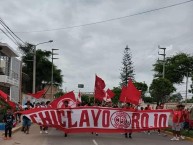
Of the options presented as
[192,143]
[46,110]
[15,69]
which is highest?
[15,69]

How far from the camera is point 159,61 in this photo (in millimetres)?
74250

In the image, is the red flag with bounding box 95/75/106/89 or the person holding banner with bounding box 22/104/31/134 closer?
the person holding banner with bounding box 22/104/31/134

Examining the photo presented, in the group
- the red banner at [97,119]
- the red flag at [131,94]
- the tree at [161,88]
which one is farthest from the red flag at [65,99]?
the tree at [161,88]

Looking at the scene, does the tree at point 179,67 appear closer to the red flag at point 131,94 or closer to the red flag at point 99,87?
the red flag at point 99,87

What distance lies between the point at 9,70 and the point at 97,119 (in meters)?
30.9

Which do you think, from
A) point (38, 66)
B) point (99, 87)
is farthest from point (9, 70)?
point (99, 87)

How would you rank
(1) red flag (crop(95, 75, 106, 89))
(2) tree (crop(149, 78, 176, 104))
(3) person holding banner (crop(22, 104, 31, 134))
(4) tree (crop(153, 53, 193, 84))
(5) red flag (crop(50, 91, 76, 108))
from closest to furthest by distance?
1. (5) red flag (crop(50, 91, 76, 108))
2. (3) person holding banner (crop(22, 104, 31, 134))
3. (1) red flag (crop(95, 75, 106, 89))
4. (2) tree (crop(149, 78, 176, 104))
5. (4) tree (crop(153, 53, 193, 84))

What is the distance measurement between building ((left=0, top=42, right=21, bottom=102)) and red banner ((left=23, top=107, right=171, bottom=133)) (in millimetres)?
25324

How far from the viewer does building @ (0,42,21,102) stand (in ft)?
148

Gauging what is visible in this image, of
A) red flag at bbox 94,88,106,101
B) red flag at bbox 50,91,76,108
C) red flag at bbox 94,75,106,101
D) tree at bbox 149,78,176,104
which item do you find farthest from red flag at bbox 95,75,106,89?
tree at bbox 149,78,176,104

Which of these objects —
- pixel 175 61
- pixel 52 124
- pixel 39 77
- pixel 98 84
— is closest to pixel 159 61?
pixel 175 61

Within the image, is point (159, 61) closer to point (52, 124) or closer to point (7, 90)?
point (7, 90)

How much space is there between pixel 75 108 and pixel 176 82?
52.3 m

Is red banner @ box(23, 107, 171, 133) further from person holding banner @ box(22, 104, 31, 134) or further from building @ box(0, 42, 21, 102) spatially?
building @ box(0, 42, 21, 102)
